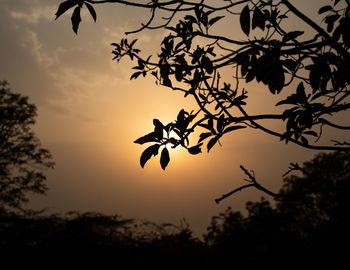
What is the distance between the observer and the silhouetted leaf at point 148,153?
220 cm

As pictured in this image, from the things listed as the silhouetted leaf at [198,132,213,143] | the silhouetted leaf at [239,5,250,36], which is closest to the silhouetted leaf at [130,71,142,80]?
the silhouetted leaf at [198,132,213,143]

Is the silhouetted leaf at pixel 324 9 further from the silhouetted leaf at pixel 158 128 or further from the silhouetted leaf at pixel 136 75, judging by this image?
the silhouetted leaf at pixel 136 75

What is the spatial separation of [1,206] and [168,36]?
92.2ft

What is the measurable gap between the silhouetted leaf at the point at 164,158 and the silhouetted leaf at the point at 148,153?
0.04 meters

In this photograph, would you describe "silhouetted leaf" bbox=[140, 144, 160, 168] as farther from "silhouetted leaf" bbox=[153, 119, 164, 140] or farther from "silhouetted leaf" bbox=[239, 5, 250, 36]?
"silhouetted leaf" bbox=[239, 5, 250, 36]

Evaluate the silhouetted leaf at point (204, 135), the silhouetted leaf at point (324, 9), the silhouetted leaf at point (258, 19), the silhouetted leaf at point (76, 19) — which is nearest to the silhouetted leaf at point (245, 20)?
the silhouetted leaf at point (258, 19)

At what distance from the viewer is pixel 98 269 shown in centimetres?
570

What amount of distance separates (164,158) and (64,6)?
1.03 m

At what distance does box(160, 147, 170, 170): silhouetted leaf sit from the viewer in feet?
7.40

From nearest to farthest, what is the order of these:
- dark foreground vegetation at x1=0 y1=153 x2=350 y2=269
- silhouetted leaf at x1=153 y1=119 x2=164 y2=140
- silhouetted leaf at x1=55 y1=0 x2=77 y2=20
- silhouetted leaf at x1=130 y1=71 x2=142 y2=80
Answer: silhouetted leaf at x1=55 y1=0 x2=77 y2=20 < silhouetted leaf at x1=153 y1=119 x2=164 y2=140 < silhouetted leaf at x1=130 y1=71 x2=142 y2=80 < dark foreground vegetation at x1=0 y1=153 x2=350 y2=269

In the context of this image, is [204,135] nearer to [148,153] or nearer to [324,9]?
[148,153]

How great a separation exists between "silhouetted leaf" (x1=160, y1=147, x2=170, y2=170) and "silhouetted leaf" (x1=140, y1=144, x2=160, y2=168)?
1.8 inches

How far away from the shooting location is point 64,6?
204cm

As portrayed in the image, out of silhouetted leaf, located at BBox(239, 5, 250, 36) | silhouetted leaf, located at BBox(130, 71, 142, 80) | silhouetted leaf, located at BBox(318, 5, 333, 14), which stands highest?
silhouetted leaf, located at BBox(130, 71, 142, 80)
